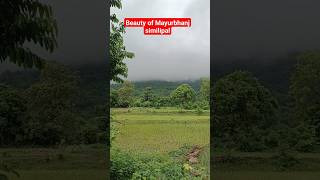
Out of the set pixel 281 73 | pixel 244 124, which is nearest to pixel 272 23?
pixel 281 73

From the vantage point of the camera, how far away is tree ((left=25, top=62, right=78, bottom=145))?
42.7ft

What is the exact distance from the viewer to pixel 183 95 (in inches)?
360

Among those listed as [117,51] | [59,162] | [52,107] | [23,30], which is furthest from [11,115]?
[23,30]

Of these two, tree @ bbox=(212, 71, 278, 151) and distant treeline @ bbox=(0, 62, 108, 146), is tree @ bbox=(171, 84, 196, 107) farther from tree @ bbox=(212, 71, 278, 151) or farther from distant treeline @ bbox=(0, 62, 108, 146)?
tree @ bbox=(212, 71, 278, 151)

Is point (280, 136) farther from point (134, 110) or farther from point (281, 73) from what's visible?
point (134, 110)

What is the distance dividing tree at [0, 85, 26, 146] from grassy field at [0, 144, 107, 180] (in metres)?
0.26

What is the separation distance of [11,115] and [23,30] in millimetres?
7957

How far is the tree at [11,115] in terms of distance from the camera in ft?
41.5

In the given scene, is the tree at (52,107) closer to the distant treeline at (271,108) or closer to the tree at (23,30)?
the distant treeline at (271,108)

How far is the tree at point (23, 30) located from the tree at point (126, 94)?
12.6ft

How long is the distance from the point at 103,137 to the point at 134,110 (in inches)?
135

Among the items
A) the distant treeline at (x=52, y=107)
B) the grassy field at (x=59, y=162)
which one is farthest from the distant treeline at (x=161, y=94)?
the grassy field at (x=59, y=162)

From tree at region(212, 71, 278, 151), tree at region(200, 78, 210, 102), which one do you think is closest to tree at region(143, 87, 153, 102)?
tree at region(200, 78, 210, 102)

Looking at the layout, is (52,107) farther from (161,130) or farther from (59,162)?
(161,130)
